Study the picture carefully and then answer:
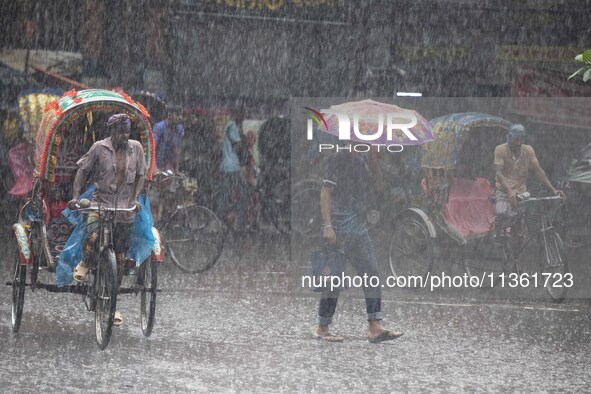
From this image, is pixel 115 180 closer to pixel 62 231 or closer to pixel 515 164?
pixel 62 231

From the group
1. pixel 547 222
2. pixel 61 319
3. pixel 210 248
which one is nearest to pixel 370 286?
pixel 61 319

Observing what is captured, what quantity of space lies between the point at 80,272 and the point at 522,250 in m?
5.17

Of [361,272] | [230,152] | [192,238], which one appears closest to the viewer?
[361,272]

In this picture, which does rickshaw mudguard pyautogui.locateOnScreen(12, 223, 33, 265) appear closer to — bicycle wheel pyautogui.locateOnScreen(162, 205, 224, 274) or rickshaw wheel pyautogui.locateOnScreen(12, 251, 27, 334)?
rickshaw wheel pyautogui.locateOnScreen(12, 251, 27, 334)

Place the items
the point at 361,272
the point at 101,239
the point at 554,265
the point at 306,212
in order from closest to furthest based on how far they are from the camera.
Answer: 1. the point at 101,239
2. the point at 361,272
3. the point at 554,265
4. the point at 306,212

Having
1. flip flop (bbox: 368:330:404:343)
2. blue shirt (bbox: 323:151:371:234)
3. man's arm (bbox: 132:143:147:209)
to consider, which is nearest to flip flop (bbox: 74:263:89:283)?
man's arm (bbox: 132:143:147:209)

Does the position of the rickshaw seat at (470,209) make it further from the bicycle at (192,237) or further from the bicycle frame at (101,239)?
the bicycle frame at (101,239)

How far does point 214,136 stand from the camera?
20.8 m

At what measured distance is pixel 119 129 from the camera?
9.62 meters

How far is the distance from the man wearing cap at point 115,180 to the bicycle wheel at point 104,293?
0.20 meters

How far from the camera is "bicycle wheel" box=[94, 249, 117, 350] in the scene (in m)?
9.20

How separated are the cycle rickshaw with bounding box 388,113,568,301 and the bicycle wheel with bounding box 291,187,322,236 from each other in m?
1.08

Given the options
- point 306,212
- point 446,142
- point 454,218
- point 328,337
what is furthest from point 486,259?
point 306,212

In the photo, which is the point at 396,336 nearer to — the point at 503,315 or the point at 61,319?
the point at 503,315
